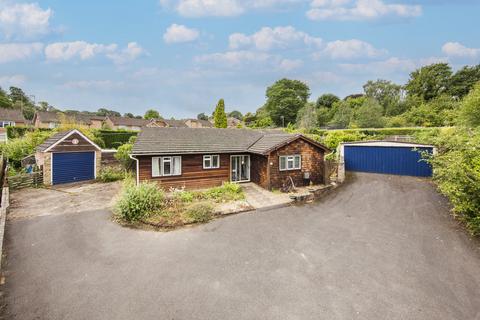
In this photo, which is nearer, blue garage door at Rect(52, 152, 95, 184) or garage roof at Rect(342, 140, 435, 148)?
blue garage door at Rect(52, 152, 95, 184)

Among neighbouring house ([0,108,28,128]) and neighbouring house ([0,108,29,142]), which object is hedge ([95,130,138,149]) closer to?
neighbouring house ([0,108,29,142])

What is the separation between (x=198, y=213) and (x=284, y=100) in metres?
59.3

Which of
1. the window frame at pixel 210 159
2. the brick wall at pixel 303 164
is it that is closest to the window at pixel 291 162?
the brick wall at pixel 303 164

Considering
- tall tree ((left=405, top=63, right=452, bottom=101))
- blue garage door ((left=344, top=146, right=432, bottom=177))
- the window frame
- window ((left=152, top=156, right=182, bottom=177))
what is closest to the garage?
blue garage door ((left=344, top=146, right=432, bottom=177))

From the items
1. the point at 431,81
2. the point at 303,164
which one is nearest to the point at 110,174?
the point at 303,164

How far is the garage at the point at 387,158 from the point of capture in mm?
16125

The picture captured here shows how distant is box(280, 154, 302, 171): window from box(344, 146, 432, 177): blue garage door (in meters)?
6.70

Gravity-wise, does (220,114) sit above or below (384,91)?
below

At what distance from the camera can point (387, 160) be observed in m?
17.2

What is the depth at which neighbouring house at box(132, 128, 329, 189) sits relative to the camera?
1293 centimetres

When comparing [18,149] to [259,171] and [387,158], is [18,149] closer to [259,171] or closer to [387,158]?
[259,171]

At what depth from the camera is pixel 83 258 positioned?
6.59 metres

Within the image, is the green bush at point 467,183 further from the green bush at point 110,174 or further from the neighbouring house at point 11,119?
the neighbouring house at point 11,119

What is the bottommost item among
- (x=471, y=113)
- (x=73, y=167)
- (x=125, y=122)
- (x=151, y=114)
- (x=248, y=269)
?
(x=248, y=269)
